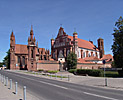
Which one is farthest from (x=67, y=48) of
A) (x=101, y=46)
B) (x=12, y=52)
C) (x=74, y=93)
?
(x=74, y=93)

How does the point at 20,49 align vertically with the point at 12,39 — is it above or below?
below

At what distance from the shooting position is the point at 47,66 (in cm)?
6250

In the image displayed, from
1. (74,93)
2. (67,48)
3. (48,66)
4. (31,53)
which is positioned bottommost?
(74,93)

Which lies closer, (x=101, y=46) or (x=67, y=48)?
(x=67, y=48)

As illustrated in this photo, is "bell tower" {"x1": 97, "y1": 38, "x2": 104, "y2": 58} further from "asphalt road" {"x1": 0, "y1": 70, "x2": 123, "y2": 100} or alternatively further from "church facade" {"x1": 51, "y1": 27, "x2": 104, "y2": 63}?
"asphalt road" {"x1": 0, "y1": 70, "x2": 123, "y2": 100}

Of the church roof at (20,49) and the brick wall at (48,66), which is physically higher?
the church roof at (20,49)

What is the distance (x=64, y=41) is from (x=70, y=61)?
18.5m

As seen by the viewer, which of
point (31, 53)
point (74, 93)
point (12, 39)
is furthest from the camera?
point (12, 39)

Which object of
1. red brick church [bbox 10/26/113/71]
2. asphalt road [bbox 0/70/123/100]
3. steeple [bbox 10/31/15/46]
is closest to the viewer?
asphalt road [bbox 0/70/123/100]

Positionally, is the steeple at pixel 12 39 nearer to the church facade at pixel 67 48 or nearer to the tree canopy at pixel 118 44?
the church facade at pixel 67 48

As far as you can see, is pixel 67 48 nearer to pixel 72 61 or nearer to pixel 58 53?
pixel 58 53

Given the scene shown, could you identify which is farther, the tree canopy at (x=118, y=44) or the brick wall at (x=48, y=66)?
the brick wall at (x=48, y=66)

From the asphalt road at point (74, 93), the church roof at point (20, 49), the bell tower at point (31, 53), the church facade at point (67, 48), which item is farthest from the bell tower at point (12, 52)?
the asphalt road at point (74, 93)

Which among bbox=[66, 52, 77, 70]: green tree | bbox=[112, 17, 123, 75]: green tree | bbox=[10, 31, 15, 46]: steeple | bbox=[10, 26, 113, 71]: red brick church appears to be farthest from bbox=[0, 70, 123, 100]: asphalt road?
bbox=[10, 31, 15, 46]: steeple
